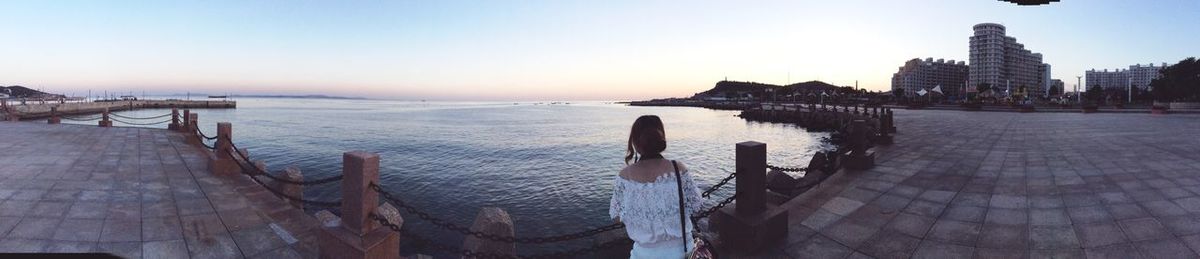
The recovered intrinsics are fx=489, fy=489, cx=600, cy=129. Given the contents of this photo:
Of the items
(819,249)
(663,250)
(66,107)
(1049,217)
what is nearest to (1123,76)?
(1049,217)

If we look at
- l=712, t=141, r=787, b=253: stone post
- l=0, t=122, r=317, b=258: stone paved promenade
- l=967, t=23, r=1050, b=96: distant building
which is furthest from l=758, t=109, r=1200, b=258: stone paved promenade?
l=967, t=23, r=1050, b=96: distant building

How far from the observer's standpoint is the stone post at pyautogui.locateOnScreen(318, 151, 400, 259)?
13.9ft

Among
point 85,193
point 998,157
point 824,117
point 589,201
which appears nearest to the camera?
point 85,193

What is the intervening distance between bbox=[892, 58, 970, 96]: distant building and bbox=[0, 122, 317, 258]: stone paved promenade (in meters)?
189

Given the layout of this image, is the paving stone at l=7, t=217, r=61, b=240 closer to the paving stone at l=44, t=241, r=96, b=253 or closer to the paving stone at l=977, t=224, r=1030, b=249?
the paving stone at l=44, t=241, r=96, b=253

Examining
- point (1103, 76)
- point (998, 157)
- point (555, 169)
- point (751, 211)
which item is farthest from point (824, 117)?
point (1103, 76)

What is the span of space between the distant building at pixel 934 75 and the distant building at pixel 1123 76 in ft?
123

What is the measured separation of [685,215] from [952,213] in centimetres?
472

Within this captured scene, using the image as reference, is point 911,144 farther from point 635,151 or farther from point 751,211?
point 635,151

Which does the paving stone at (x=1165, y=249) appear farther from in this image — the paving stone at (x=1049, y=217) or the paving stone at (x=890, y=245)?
the paving stone at (x=890, y=245)

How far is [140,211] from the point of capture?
634cm

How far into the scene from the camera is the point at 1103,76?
573 feet

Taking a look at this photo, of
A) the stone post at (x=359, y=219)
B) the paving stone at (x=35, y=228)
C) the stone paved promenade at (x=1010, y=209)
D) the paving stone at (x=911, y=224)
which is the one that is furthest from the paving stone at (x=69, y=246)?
the paving stone at (x=911, y=224)

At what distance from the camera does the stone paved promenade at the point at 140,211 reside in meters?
5.19
